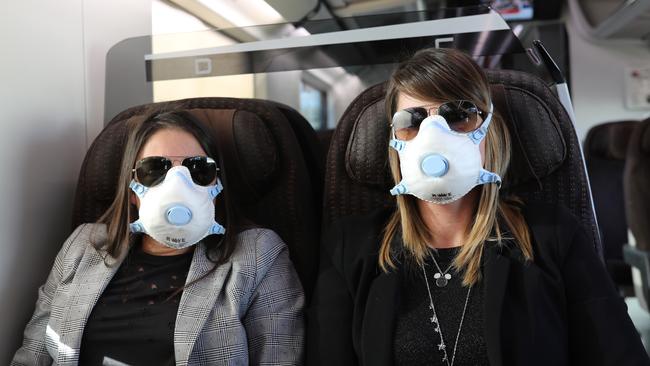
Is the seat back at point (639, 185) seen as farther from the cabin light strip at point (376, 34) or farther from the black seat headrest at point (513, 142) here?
the black seat headrest at point (513, 142)

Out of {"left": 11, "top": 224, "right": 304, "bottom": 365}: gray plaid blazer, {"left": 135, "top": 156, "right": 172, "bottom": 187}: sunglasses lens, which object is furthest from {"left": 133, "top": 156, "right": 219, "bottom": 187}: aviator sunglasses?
{"left": 11, "top": 224, "right": 304, "bottom": 365}: gray plaid blazer

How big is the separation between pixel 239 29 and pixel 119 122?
2.34 ft

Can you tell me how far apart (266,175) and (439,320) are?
2.24ft

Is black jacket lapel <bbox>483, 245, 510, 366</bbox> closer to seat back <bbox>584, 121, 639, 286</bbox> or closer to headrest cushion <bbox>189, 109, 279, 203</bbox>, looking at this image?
headrest cushion <bbox>189, 109, 279, 203</bbox>

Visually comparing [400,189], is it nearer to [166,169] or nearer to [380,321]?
A: [380,321]

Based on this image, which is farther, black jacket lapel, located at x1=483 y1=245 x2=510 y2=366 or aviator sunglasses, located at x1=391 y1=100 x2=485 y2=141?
aviator sunglasses, located at x1=391 y1=100 x2=485 y2=141

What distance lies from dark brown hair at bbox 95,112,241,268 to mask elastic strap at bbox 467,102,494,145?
0.72 metres

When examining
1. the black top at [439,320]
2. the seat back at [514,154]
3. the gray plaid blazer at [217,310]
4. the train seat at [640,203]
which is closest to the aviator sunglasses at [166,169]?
the gray plaid blazer at [217,310]

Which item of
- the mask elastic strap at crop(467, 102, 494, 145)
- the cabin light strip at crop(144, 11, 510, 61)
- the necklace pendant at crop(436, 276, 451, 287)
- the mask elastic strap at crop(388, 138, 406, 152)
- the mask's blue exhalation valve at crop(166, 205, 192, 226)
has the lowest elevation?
the necklace pendant at crop(436, 276, 451, 287)

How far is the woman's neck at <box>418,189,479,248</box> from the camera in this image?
1492 mm

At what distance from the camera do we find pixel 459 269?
1.42 metres

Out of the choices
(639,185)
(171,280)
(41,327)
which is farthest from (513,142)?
(639,185)

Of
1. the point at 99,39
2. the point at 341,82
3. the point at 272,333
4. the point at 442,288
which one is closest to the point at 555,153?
the point at 442,288

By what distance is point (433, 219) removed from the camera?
1.52m
